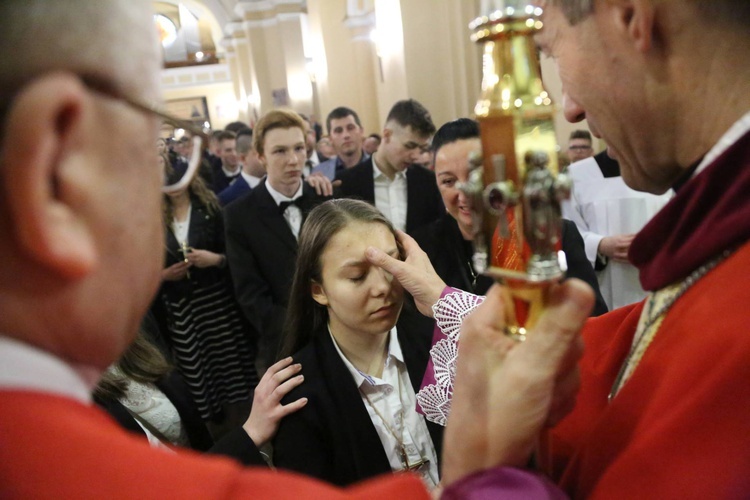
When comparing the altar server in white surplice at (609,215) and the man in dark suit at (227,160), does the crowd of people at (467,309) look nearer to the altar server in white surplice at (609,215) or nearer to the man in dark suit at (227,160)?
the altar server in white surplice at (609,215)

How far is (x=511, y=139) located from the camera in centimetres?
66

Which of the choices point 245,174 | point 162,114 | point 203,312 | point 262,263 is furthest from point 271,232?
point 162,114

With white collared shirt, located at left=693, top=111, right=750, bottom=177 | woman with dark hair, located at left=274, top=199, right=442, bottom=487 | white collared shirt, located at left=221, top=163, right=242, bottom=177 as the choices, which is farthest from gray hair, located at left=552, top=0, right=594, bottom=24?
white collared shirt, located at left=221, top=163, right=242, bottom=177

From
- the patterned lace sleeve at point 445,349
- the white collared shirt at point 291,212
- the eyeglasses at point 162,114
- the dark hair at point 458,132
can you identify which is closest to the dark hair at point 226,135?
the white collared shirt at point 291,212

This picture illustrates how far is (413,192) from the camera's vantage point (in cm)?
399

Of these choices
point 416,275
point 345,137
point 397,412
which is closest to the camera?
point 416,275

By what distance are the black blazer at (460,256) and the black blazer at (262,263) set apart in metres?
1.04

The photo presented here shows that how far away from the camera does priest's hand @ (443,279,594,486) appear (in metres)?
0.68

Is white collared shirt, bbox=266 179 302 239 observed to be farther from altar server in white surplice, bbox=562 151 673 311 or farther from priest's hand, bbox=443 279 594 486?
priest's hand, bbox=443 279 594 486

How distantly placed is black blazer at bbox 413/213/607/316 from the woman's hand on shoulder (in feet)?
3.02

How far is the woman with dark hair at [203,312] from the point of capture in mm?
3568

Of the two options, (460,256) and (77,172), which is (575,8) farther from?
(460,256)

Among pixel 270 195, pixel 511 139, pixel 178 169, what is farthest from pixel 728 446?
pixel 270 195

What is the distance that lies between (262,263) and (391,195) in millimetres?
1182
